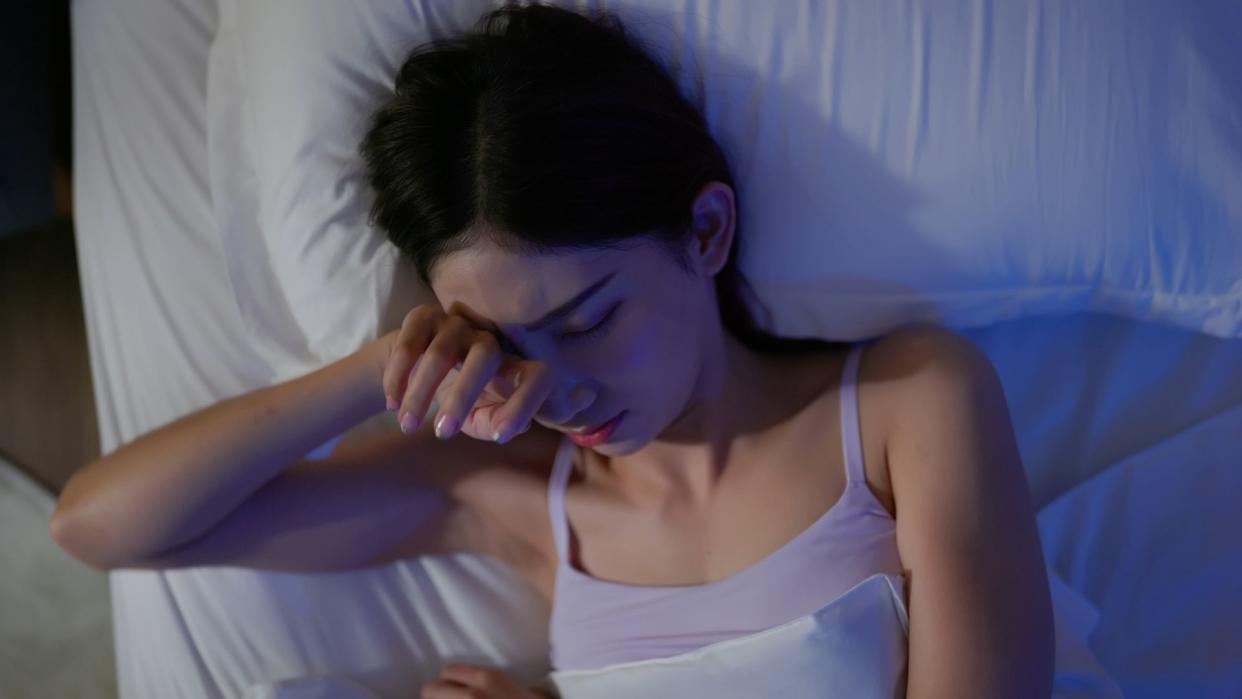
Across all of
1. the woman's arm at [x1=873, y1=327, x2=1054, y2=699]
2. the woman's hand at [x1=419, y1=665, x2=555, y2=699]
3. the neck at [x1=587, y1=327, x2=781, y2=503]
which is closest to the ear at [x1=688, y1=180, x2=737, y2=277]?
the neck at [x1=587, y1=327, x2=781, y2=503]

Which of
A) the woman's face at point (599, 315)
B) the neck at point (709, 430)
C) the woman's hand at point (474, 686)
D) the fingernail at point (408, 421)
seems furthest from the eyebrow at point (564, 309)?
the woman's hand at point (474, 686)

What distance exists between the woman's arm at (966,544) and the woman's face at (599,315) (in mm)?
238

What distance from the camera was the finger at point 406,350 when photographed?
2.72ft

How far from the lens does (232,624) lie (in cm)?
109

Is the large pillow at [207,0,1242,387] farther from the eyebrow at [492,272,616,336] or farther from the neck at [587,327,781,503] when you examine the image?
the eyebrow at [492,272,616,336]

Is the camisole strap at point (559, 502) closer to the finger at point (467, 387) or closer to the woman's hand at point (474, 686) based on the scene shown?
the woman's hand at point (474, 686)

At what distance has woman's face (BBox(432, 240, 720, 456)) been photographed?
2.70 ft

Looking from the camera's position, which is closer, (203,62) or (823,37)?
(823,37)

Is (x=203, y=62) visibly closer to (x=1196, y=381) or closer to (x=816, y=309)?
Answer: (x=816, y=309)

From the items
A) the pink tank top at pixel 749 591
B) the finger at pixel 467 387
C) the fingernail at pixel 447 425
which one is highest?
the finger at pixel 467 387

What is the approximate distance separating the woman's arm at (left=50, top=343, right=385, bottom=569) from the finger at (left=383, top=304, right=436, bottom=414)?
0.44 ft

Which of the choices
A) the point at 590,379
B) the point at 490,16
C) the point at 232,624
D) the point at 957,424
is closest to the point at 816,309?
the point at 957,424

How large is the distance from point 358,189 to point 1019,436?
79 centimetres

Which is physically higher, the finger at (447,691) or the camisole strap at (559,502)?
the camisole strap at (559,502)
